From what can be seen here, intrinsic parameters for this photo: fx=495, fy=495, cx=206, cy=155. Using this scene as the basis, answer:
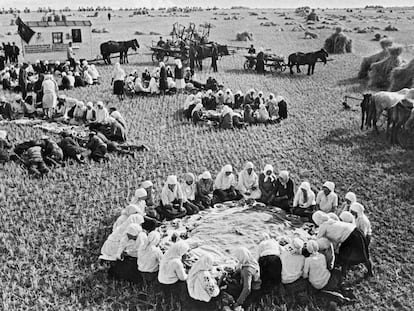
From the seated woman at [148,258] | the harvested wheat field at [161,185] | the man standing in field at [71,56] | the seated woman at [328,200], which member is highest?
the man standing in field at [71,56]

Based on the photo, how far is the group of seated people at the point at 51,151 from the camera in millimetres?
10828

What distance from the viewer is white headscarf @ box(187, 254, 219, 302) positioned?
5953 millimetres

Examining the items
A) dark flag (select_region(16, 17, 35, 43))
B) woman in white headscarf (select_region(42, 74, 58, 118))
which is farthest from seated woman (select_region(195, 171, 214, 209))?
dark flag (select_region(16, 17, 35, 43))

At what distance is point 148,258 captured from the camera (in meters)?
6.62

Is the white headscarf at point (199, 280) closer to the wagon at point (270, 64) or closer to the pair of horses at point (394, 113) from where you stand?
the pair of horses at point (394, 113)

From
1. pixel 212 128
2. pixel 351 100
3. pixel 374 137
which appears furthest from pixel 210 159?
pixel 351 100

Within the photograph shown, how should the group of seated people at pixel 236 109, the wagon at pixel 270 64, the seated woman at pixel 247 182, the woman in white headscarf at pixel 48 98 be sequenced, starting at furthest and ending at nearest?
the wagon at pixel 270 64, the woman in white headscarf at pixel 48 98, the group of seated people at pixel 236 109, the seated woman at pixel 247 182

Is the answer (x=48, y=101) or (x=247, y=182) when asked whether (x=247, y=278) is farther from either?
(x=48, y=101)

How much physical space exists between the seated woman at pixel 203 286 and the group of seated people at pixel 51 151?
575cm

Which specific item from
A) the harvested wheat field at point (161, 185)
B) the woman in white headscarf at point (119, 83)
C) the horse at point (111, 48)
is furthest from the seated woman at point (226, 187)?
the horse at point (111, 48)

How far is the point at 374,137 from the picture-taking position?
1358 centimetres

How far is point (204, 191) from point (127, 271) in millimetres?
2626

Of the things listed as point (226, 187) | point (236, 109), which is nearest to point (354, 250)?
point (226, 187)

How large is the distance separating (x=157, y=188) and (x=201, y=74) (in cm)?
1390
